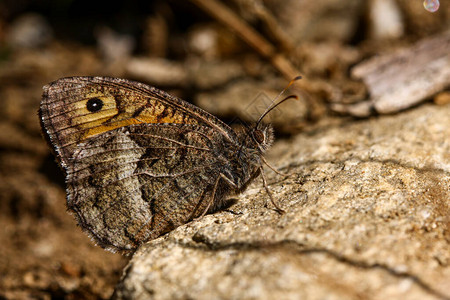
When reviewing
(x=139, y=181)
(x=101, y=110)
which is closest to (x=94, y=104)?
(x=101, y=110)

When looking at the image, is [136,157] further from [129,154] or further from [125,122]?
[125,122]

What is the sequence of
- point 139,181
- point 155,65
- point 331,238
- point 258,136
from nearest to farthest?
point 331,238
point 139,181
point 258,136
point 155,65

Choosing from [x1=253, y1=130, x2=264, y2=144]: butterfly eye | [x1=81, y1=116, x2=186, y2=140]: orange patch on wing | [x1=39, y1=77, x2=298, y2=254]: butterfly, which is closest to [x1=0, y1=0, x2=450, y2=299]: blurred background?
[x1=253, y1=130, x2=264, y2=144]: butterfly eye

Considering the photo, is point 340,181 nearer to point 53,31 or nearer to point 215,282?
point 215,282

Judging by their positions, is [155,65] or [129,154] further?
[155,65]

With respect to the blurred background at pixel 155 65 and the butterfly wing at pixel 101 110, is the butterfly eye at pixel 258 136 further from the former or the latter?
the blurred background at pixel 155 65

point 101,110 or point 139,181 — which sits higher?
point 101,110
